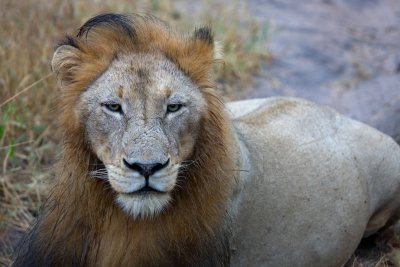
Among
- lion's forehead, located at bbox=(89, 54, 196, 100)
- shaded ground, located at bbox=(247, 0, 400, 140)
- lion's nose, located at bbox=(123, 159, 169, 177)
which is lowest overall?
shaded ground, located at bbox=(247, 0, 400, 140)

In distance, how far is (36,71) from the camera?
5.89 metres

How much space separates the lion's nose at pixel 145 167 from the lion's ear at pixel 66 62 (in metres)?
0.62

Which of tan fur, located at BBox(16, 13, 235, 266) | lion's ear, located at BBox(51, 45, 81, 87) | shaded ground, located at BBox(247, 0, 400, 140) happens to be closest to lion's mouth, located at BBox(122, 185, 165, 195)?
tan fur, located at BBox(16, 13, 235, 266)

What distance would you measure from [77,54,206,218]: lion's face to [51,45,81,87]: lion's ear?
158 millimetres

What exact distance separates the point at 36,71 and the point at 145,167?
126 inches

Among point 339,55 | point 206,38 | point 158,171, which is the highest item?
point 206,38

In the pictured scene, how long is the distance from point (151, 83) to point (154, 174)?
1.35 ft

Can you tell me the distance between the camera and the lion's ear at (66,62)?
11.0 feet

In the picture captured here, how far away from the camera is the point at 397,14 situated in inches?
369

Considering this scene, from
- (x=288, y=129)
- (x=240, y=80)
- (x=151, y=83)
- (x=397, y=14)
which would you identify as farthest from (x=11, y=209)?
(x=397, y=14)

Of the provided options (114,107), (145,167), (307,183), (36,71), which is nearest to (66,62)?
(114,107)

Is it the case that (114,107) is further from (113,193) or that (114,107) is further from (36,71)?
(36,71)

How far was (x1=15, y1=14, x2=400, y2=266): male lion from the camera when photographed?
3.08 m

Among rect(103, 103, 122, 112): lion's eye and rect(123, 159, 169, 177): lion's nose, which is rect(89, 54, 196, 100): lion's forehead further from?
rect(123, 159, 169, 177): lion's nose
